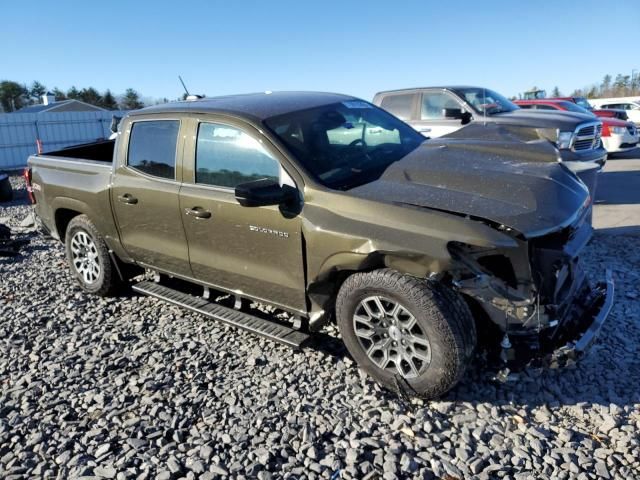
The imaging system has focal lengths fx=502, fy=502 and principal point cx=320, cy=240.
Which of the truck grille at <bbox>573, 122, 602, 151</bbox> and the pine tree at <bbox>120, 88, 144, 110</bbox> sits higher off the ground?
the pine tree at <bbox>120, 88, 144, 110</bbox>

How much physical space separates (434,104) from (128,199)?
23.5ft

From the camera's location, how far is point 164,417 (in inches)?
129

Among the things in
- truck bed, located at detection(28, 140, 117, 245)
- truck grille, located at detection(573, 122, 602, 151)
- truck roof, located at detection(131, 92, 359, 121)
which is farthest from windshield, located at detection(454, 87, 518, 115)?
truck bed, located at detection(28, 140, 117, 245)

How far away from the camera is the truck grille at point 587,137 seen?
29.1 feet

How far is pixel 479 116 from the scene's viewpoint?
9352 millimetres

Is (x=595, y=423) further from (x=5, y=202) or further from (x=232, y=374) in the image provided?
(x=5, y=202)

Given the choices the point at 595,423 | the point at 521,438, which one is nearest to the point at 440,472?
the point at 521,438

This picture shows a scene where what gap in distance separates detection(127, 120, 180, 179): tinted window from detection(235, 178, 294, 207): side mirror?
1178mm

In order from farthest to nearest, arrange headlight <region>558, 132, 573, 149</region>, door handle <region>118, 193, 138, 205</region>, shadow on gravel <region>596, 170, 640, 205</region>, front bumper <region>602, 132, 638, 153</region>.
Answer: front bumper <region>602, 132, 638, 153</region> → shadow on gravel <region>596, 170, 640, 205</region> → headlight <region>558, 132, 573, 149</region> → door handle <region>118, 193, 138, 205</region>

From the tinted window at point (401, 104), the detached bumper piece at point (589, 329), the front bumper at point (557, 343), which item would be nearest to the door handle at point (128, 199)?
the front bumper at point (557, 343)

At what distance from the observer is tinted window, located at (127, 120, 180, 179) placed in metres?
Answer: 4.30

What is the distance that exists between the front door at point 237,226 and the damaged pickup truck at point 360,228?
0.01 m

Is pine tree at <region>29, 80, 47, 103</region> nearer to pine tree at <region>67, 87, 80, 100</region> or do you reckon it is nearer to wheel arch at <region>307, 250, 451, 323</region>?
pine tree at <region>67, 87, 80, 100</region>

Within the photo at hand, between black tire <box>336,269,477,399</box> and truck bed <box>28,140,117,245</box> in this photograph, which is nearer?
black tire <box>336,269,477,399</box>
